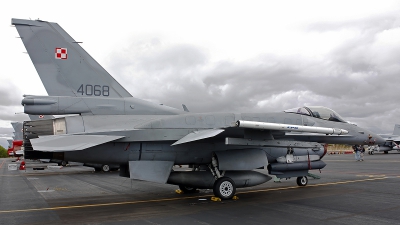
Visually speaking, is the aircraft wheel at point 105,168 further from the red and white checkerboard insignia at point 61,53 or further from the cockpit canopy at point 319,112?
the cockpit canopy at point 319,112

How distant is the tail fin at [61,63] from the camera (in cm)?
955

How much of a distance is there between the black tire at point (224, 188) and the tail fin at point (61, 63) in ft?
13.7

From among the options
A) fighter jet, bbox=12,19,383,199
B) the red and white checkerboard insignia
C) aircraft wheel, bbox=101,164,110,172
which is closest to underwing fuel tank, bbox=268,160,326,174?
fighter jet, bbox=12,19,383,199

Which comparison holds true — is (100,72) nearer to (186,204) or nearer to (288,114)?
(186,204)

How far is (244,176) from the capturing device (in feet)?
33.3

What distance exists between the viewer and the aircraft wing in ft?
26.5

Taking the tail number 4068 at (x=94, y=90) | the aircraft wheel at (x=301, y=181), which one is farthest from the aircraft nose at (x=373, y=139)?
the tail number 4068 at (x=94, y=90)

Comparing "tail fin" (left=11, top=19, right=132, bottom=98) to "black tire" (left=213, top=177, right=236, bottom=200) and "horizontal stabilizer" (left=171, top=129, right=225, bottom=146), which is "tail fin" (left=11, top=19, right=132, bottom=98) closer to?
"horizontal stabilizer" (left=171, top=129, right=225, bottom=146)

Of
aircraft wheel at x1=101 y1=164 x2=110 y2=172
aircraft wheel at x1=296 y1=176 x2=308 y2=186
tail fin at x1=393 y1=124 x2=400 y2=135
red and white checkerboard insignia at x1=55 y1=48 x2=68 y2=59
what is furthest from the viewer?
tail fin at x1=393 y1=124 x2=400 y2=135

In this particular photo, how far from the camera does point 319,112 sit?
12219 millimetres

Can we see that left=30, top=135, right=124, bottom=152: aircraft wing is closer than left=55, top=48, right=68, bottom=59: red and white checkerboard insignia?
Yes

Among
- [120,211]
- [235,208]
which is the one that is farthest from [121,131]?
[235,208]

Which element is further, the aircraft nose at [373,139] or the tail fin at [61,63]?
the aircraft nose at [373,139]

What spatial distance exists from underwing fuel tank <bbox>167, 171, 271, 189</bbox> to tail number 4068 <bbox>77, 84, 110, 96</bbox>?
3.31 m
